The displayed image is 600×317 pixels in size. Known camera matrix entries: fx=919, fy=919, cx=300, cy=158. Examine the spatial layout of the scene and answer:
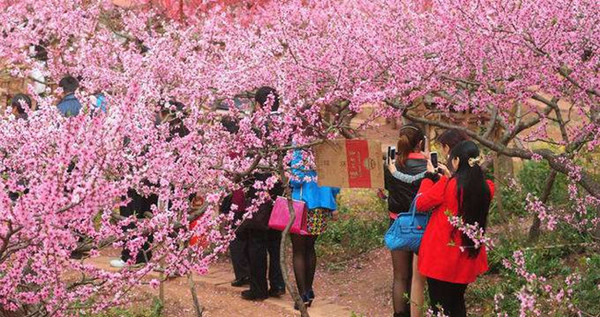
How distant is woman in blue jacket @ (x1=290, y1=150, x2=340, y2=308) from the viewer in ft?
24.5

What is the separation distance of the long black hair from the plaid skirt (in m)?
1.99

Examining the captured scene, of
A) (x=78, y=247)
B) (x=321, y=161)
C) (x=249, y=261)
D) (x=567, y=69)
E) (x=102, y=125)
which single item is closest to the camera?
(x=102, y=125)

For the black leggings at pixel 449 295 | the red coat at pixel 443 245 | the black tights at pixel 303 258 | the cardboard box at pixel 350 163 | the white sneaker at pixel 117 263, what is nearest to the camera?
the cardboard box at pixel 350 163

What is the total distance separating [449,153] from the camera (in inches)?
232

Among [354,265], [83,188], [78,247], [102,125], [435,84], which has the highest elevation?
[435,84]

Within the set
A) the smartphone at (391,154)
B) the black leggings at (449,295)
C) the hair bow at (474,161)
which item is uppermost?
the smartphone at (391,154)

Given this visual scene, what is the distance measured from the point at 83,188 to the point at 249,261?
16.4 feet

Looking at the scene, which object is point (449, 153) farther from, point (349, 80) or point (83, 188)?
point (83, 188)

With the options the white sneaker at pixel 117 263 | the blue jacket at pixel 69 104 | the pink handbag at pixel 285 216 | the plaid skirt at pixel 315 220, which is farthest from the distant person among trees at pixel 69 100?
the plaid skirt at pixel 315 220

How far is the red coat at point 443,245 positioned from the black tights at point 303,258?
1.93 metres

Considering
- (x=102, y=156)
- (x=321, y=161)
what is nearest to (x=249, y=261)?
(x=321, y=161)

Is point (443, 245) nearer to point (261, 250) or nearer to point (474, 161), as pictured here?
point (474, 161)

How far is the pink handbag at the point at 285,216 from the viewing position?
7.47 m

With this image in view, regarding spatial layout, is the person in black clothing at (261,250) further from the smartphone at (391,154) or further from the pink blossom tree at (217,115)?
the smartphone at (391,154)
